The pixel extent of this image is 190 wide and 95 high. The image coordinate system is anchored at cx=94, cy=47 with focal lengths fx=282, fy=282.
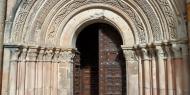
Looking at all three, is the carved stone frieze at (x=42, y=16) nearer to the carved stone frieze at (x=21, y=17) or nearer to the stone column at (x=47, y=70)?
the carved stone frieze at (x=21, y=17)

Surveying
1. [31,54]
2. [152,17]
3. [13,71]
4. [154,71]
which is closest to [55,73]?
[31,54]

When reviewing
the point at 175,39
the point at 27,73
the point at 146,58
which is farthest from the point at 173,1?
the point at 27,73

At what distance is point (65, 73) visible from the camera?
17.7 feet

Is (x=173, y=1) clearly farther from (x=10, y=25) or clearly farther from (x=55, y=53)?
(x=10, y=25)

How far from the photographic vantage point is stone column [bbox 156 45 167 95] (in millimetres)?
4703

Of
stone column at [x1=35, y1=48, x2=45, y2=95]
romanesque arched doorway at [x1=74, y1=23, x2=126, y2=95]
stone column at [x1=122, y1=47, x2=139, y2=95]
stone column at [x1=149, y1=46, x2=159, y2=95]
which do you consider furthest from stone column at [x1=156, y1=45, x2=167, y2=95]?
stone column at [x1=35, y1=48, x2=45, y2=95]

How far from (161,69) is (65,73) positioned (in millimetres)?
1810

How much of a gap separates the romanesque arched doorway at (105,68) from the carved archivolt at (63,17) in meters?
0.70

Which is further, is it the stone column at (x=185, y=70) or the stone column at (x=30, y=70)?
the stone column at (x=30, y=70)

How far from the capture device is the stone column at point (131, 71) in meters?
5.10

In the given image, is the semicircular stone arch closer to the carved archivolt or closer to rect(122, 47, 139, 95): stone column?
the carved archivolt

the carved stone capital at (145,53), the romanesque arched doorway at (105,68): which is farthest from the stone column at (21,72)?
the carved stone capital at (145,53)

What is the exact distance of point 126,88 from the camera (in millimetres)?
5238

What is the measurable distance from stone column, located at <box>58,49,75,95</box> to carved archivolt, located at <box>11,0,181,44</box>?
380mm
